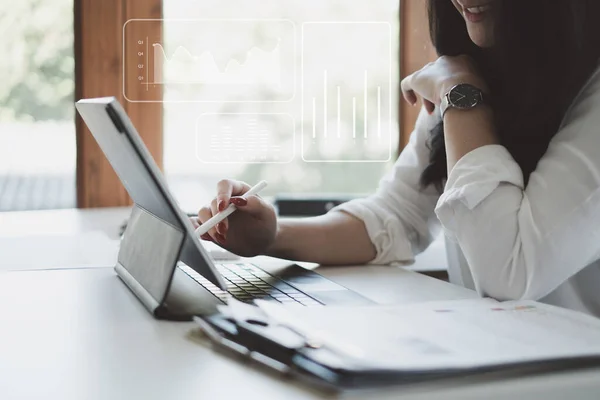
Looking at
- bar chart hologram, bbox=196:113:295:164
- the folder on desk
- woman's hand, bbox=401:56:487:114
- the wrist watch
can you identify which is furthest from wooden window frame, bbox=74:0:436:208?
the folder on desk

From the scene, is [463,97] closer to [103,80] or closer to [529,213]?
[529,213]

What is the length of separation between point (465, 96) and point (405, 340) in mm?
573

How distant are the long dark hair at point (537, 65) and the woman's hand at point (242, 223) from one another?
37 cm

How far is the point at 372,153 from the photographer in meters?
2.60

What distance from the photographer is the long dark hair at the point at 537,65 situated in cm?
110

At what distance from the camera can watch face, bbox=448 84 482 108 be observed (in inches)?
43.8

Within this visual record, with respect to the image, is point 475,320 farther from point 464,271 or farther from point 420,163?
point 420,163

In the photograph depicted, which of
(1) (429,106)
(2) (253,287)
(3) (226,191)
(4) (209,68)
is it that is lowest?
(2) (253,287)

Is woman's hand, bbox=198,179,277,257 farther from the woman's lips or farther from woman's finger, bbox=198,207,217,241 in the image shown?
the woman's lips

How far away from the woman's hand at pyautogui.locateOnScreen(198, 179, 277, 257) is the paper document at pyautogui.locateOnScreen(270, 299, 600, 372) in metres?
0.47

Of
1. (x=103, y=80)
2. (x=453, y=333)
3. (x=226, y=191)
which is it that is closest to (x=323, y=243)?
(x=226, y=191)

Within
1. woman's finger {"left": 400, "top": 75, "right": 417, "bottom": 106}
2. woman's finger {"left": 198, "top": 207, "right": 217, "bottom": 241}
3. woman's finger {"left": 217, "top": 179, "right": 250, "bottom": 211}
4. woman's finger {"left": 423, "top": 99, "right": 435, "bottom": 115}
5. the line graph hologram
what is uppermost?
the line graph hologram

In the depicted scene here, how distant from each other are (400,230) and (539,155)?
282 mm

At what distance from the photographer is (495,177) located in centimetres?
100
